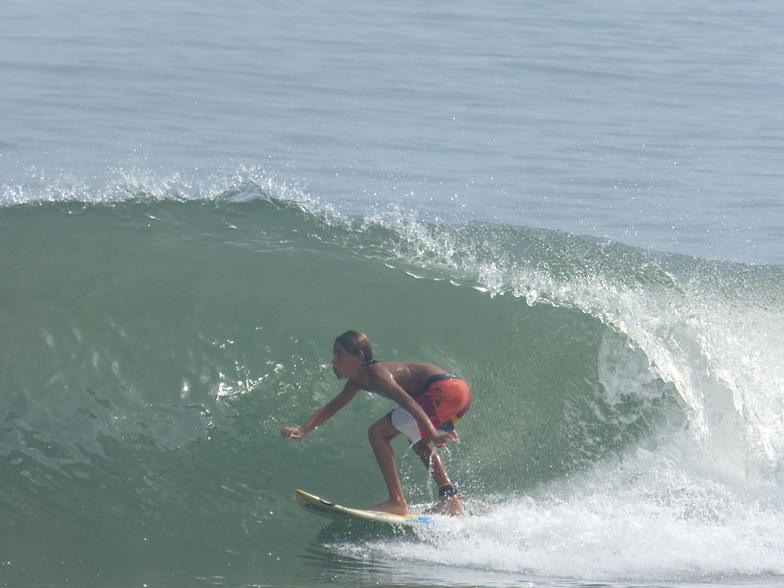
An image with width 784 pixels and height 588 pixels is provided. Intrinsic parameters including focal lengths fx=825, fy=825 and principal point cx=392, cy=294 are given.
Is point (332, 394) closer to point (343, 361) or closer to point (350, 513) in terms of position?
point (343, 361)

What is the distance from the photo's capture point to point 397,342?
703cm

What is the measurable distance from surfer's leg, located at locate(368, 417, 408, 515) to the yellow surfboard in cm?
6

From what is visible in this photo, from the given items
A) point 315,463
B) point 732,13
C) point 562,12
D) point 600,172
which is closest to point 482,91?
point 600,172

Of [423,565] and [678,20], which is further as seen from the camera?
[678,20]

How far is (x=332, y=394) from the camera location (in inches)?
249

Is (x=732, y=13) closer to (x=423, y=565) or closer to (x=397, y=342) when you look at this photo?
(x=397, y=342)

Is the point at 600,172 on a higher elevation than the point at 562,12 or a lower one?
lower

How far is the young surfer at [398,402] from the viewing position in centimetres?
495

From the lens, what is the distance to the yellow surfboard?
4.89 meters

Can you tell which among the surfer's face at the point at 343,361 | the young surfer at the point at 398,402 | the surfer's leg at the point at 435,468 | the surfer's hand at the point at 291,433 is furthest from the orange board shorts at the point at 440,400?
the surfer's hand at the point at 291,433

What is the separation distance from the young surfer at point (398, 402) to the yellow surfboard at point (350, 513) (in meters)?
0.10

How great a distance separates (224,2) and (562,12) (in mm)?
14202

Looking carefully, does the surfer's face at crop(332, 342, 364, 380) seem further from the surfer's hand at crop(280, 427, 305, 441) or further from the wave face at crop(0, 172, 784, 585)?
the wave face at crop(0, 172, 784, 585)

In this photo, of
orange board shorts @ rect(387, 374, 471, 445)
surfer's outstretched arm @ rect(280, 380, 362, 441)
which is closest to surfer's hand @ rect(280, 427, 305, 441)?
surfer's outstretched arm @ rect(280, 380, 362, 441)
